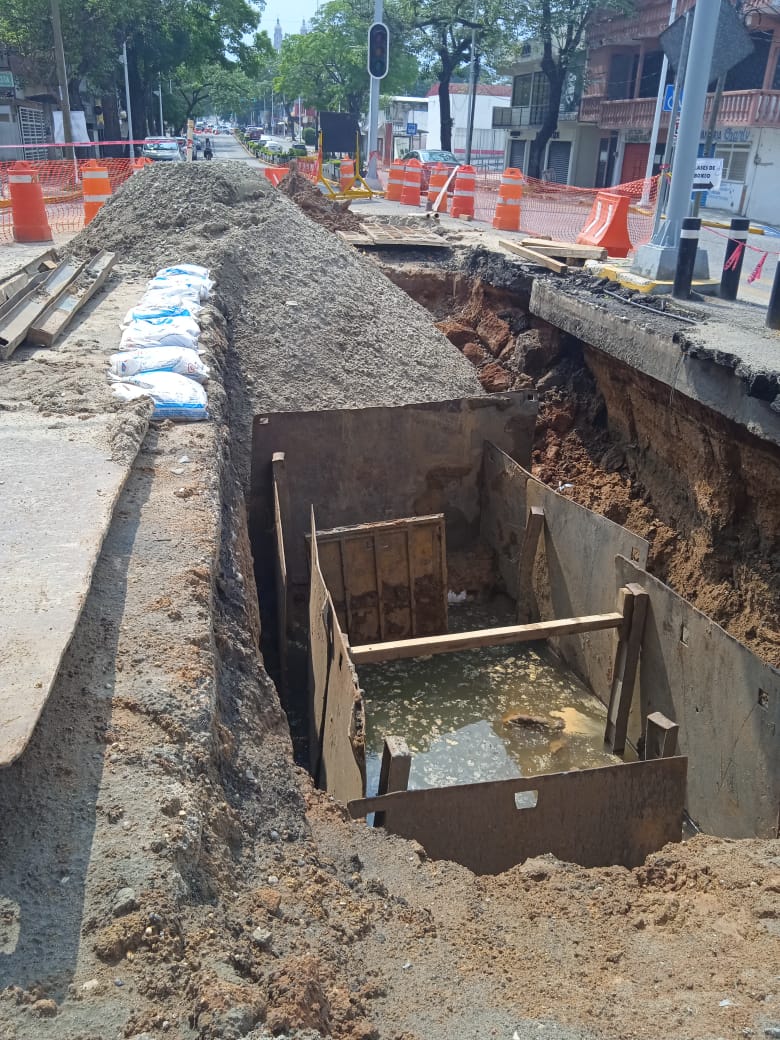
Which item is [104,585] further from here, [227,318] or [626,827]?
[227,318]

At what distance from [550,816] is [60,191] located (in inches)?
779

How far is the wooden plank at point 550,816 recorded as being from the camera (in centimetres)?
397

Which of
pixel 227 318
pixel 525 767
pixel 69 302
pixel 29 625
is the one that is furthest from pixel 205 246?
pixel 29 625

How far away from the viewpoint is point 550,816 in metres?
4.19

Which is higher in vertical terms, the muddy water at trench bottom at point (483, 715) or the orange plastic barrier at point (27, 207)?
the orange plastic barrier at point (27, 207)

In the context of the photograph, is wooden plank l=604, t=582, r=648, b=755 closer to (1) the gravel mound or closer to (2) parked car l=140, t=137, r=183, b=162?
(1) the gravel mound

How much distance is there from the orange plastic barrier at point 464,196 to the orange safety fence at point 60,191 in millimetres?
6762

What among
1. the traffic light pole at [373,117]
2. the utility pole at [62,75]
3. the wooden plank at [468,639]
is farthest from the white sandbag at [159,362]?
the utility pole at [62,75]

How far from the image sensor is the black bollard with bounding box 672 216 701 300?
8.30m

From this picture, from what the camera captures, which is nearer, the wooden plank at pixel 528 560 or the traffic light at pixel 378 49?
the wooden plank at pixel 528 560

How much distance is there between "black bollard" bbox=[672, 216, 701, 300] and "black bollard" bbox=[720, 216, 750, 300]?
1.14 ft

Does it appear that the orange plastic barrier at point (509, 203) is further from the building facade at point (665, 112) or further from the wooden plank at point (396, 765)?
the wooden plank at point (396, 765)

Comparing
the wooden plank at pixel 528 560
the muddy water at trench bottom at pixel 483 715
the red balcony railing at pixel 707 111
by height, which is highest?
the red balcony railing at pixel 707 111

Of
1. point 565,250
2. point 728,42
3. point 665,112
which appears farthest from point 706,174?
point 665,112
